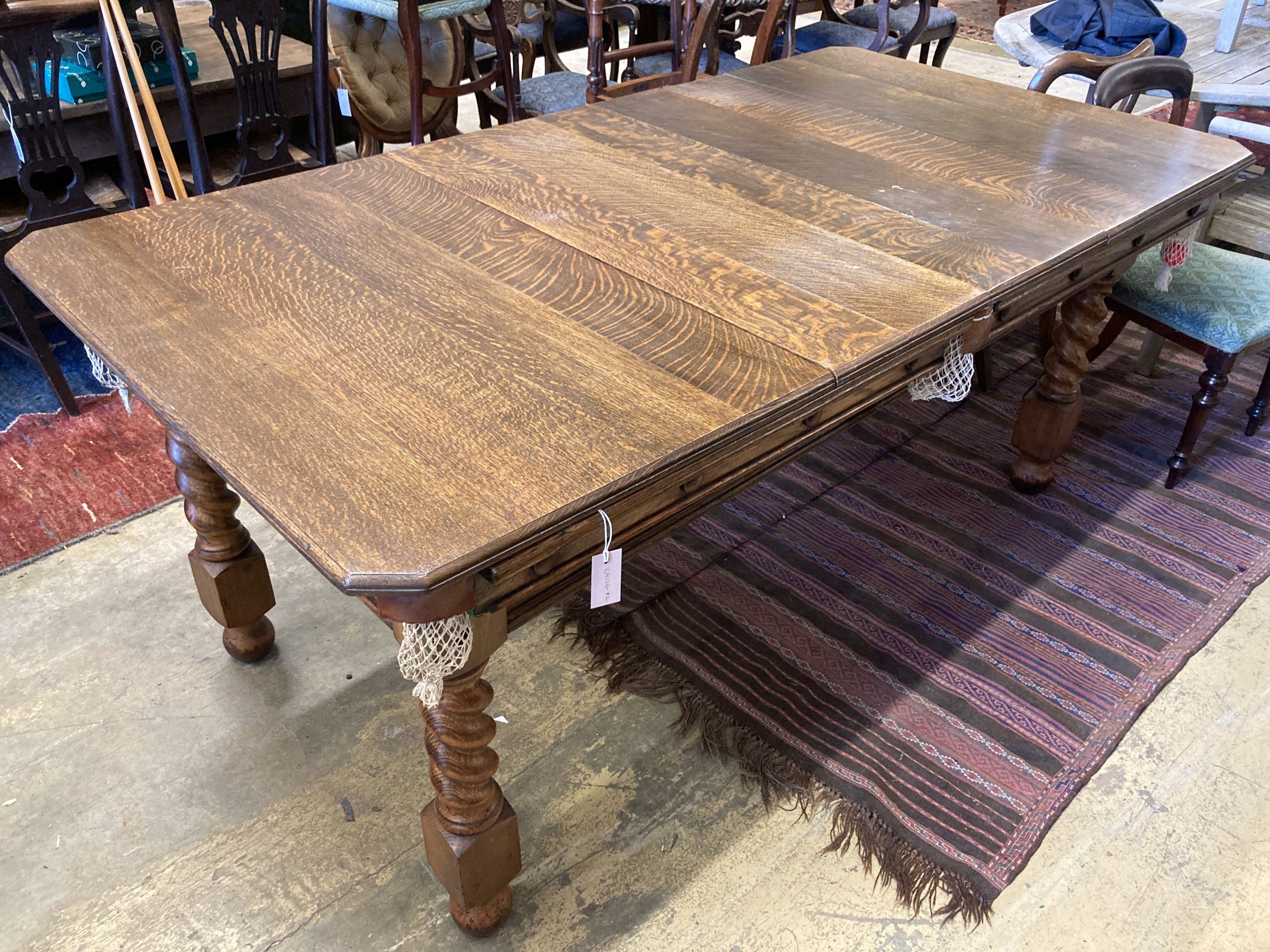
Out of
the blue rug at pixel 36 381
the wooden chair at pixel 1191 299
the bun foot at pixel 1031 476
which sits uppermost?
the wooden chair at pixel 1191 299

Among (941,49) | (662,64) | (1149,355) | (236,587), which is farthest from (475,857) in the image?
(941,49)

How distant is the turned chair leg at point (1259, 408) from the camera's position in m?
2.49

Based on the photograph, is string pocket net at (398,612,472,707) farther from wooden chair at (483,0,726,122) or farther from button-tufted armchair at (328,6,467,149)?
button-tufted armchair at (328,6,467,149)

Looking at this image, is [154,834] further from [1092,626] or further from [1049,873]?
[1092,626]

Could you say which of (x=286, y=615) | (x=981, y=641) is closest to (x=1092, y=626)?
(x=981, y=641)

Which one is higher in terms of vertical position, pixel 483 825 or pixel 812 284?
pixel 812 284

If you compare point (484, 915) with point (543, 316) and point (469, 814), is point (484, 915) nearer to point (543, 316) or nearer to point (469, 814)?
point (469, 814)

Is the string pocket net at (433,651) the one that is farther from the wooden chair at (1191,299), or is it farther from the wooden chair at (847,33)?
the wooden chair at (847,33)

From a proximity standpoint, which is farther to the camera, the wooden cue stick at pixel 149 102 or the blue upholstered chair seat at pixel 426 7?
the blue upholstered chair seat at pixel 426 7

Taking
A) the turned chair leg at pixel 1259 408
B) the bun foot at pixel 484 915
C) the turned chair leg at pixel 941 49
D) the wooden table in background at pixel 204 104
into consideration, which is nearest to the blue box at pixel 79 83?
the wooden table in background at pixel 204 104

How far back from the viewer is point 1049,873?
1.54 meters

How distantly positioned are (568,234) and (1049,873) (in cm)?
125

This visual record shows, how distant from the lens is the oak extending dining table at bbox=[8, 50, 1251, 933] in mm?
1055

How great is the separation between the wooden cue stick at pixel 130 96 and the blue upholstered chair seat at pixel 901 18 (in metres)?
2.58
